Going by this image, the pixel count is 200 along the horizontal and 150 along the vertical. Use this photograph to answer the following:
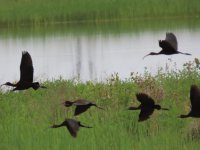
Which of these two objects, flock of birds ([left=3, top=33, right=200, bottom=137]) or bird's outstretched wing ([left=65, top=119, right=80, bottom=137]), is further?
bird's outstretched wing ([left=65, top=119, right=80, bottom=137])

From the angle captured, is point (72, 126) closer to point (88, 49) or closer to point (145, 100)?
point (145, 100)

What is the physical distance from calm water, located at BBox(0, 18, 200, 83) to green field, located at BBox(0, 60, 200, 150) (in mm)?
4367

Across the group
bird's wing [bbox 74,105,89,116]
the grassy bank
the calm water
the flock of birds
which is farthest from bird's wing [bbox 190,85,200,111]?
the grassy bank

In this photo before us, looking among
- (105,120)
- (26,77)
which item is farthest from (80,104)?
(105,120)

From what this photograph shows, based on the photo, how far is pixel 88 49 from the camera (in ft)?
72.8

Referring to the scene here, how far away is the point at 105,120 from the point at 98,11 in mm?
21690

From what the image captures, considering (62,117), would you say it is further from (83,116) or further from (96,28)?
(96,28)

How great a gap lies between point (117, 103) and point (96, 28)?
65.7 feet

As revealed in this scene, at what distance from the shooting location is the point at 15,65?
62.7ft

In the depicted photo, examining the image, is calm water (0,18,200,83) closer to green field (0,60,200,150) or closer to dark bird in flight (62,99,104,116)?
green field (0,60,200,150)

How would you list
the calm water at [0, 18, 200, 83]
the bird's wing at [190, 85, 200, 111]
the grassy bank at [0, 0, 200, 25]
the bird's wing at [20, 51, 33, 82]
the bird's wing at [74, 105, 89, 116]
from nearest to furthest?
the bird's wing at [190, 85, 200, 111] → the bird's wing at [74, 105, 89, 116] → the bird's wing at [20, 51, 33, 82] → the calm water at [0, 18, 200, 83] → the grassy bank at [0, 0, 200, 25]

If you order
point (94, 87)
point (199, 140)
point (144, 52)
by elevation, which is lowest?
point (199, 140)

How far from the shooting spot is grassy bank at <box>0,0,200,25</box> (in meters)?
28.9

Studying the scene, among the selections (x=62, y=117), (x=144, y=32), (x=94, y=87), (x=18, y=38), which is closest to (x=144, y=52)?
(x=144, y=32)
